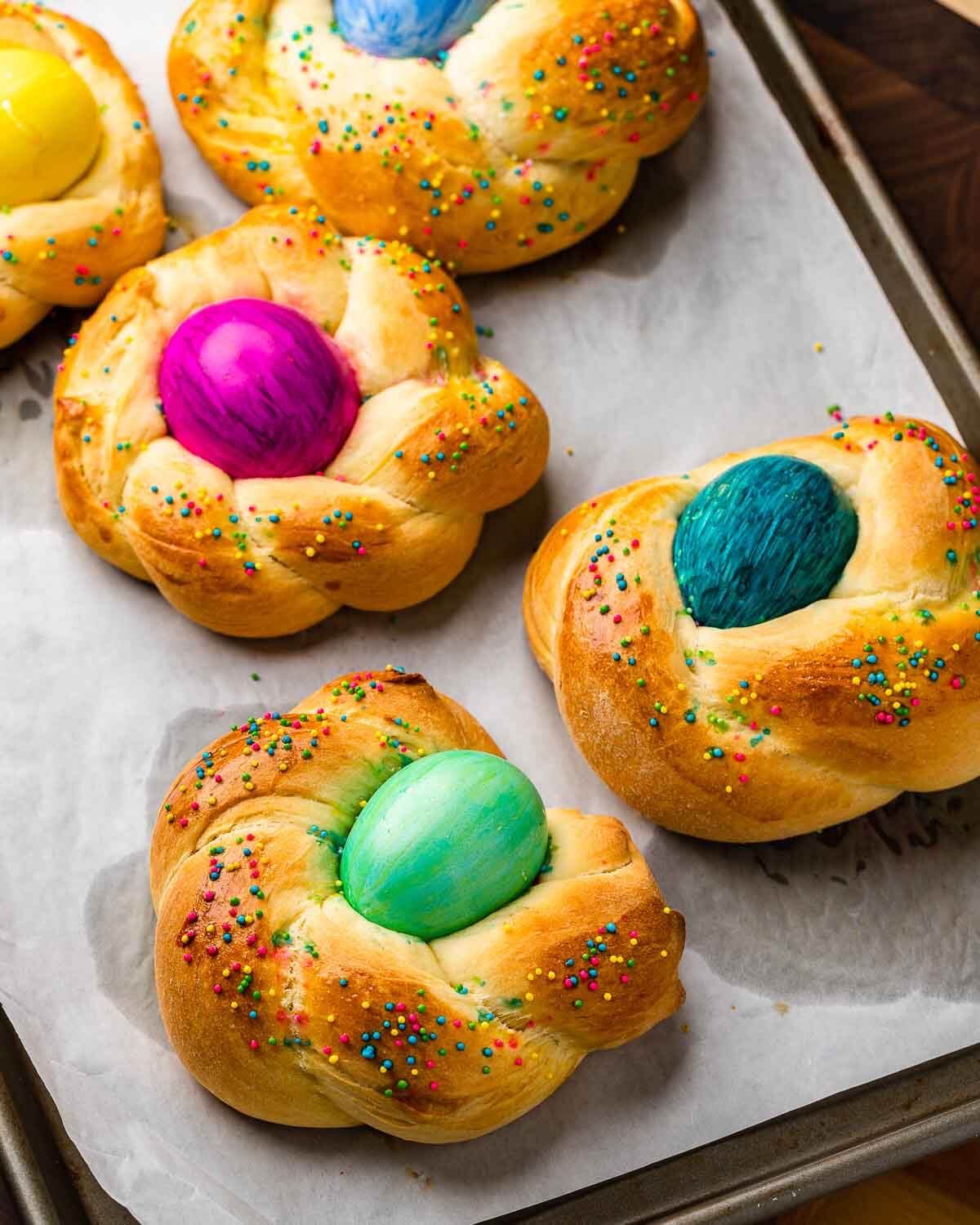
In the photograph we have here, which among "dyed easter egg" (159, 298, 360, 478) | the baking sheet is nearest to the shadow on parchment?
the baking sheet

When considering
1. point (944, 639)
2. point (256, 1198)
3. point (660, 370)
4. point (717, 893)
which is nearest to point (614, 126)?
point (660, 370)

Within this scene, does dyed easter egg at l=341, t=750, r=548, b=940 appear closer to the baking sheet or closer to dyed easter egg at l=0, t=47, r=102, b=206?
the baking sheet

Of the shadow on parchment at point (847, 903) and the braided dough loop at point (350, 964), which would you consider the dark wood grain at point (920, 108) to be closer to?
the shadow on parchment at point (847, 903)

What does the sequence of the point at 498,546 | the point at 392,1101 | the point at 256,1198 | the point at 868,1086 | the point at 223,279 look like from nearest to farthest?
the point at 392,1101 → the point at 256,1198 → the point at 868,1086 → the point at 223,279 → the point at 498,546

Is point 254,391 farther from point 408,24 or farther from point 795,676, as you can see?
point 795,676

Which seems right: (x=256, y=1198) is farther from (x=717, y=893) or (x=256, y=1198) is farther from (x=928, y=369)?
(x=928, y=369)

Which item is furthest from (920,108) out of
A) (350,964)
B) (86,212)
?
(350,964)

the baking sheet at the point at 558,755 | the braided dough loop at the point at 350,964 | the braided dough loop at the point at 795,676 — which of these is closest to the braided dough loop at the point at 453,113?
the baking sheet at the point at 558,755
